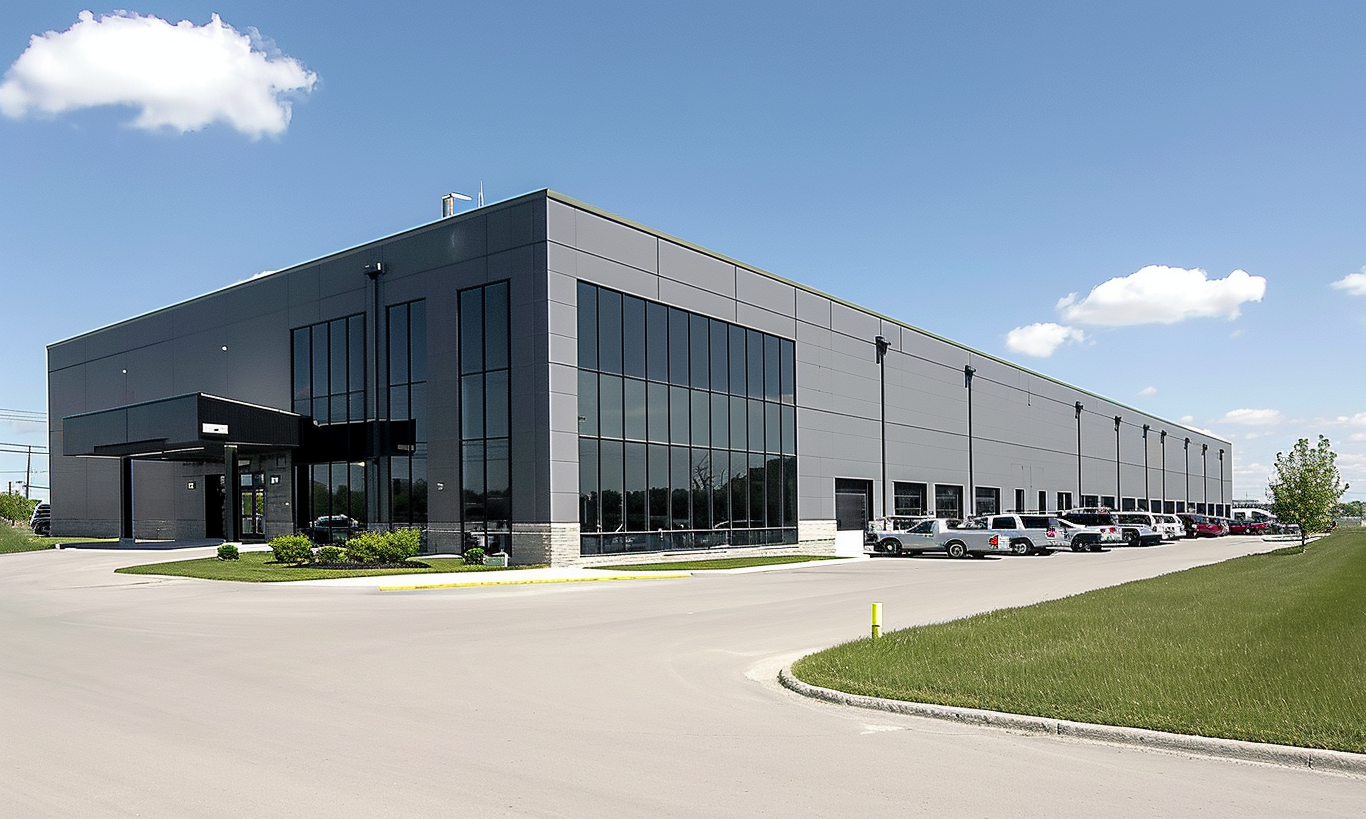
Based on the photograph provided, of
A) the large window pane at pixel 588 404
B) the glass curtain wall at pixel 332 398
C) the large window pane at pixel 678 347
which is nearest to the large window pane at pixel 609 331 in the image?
the large window pane at pixel 588 404

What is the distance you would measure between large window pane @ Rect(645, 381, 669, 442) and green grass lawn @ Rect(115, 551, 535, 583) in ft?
26.1

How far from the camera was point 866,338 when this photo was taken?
174ft

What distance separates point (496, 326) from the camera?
114 feet

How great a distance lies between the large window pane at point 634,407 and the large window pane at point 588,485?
6.97ft

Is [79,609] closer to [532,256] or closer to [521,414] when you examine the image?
[521,414]

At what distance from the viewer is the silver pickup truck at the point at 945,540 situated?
4419cm

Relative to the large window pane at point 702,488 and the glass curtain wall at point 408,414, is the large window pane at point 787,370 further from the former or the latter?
the glass curtain wall at point 408,414

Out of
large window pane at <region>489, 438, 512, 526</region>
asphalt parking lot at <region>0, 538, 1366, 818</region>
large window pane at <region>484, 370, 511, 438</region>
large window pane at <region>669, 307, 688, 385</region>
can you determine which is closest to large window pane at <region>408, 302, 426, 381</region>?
large window pane at <region>484, 370, 511, 438</region>

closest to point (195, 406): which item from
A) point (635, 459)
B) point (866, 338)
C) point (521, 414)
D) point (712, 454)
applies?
point (521, 414)

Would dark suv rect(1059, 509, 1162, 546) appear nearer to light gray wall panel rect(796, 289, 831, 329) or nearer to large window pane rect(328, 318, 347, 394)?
light gray wall panel rect(796, 289, 831, 329)

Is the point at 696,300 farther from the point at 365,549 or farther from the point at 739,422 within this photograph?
the point at 365,549

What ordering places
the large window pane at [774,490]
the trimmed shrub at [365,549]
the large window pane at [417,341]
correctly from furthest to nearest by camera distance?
the large window pane at [774,490], the large window pane at [417,341], the trimmed shrub at [365,549]

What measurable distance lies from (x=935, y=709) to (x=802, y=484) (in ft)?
121

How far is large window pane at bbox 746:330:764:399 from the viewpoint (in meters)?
43.6
